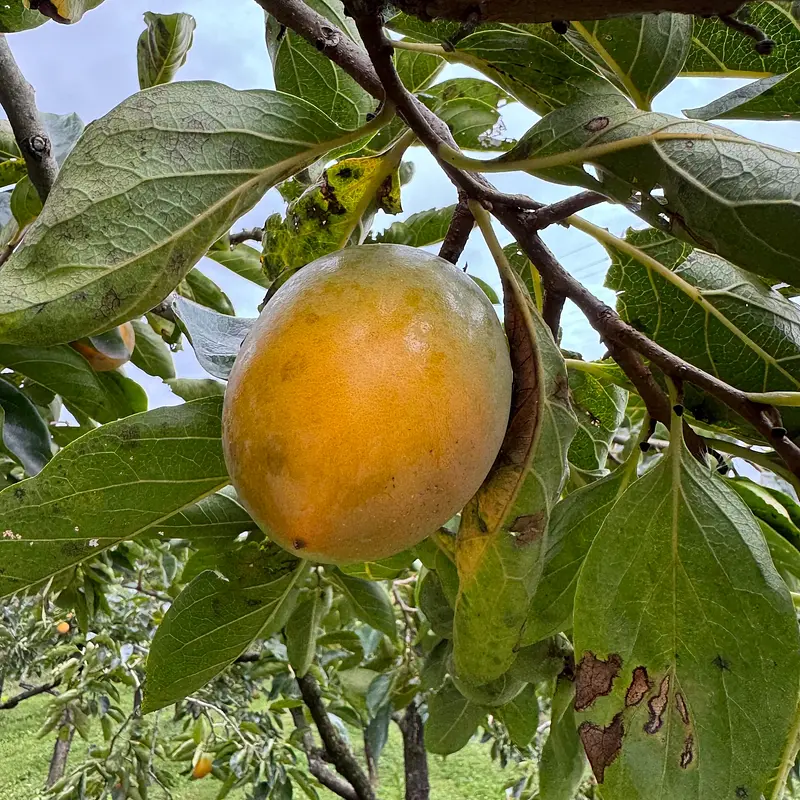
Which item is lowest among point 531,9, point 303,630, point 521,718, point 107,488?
point 521,718

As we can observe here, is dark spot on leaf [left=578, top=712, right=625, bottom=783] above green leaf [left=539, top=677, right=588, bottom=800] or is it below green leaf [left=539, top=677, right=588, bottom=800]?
above

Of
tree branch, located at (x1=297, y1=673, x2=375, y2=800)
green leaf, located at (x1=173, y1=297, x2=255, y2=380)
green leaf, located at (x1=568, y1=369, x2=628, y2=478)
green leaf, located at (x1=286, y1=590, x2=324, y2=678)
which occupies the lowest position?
tree branch, located at (x1=297, y1=673, x2=375, y2=800)

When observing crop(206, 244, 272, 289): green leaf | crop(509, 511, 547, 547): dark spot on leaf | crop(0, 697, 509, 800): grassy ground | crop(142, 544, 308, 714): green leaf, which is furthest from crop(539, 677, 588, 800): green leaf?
crop(0, 697, 509, 800): grassy ground

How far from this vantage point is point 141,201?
66cm

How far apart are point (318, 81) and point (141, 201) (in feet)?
1.54

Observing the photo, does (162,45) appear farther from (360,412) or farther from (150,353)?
(360,412)

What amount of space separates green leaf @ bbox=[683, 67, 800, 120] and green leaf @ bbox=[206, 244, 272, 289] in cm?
134

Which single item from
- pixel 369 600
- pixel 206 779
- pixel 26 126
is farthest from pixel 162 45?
pixel 206 779

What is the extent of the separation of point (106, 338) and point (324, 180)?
2.75 ft

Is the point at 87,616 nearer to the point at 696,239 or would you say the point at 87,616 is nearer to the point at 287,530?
the point at 287,530

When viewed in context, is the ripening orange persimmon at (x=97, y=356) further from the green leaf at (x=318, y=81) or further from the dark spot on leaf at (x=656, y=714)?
the dark spot on leaf at (x=656, y=714)

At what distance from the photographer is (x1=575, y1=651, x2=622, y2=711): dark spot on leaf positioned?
861 mm

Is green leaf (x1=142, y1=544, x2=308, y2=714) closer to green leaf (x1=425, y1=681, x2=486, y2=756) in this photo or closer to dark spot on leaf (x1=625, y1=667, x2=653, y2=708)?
dark spot on leaf (x1=625, y1=667, x2=653, y2=708)

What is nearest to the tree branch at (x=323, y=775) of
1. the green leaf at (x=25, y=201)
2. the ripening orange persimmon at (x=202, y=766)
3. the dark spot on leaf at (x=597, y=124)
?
the ripening orange persimmon at (x=202, y=766)
